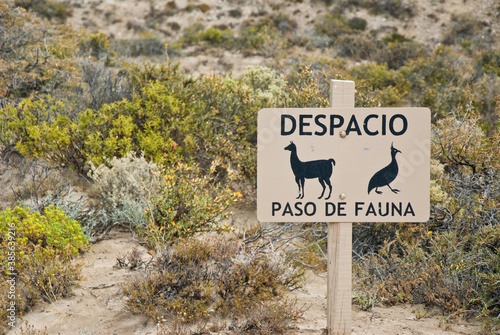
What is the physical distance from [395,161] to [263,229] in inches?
69.5

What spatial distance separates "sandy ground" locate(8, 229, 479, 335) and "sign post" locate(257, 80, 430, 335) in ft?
3.28

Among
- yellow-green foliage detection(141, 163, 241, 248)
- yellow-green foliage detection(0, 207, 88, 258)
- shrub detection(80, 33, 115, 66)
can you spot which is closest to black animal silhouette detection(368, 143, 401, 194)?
yellow-green foliage detection(141, 163, 241, 248)

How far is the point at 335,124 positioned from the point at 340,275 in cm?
103

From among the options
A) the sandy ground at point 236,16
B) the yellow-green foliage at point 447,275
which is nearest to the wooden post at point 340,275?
the yellow-green foliage at point 447,275

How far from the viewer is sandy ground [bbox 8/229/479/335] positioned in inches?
129

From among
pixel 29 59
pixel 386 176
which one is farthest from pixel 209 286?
pixel 29 59

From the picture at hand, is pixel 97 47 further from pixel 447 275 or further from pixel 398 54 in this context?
pixel 447 275

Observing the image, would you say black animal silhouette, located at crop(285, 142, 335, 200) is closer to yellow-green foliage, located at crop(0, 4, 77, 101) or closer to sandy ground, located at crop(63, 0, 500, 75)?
yellow-green foliage, located at crop(0, 4, 77, 101)

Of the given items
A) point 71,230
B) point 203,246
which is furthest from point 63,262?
point 203,246

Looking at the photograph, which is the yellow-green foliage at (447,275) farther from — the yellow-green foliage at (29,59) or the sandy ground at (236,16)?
the sandy ground at (236,16)

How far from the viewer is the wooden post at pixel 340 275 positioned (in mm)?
2941

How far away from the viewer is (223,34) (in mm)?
17562

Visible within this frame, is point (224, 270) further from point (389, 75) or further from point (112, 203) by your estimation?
point (389, 75)

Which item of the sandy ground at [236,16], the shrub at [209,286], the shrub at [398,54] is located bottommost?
the shrub at [209,286]
